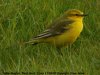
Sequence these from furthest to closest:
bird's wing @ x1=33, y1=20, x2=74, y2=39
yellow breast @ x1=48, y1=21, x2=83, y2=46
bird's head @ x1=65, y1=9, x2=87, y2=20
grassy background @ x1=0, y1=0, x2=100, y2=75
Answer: bird's head @ x1=65, y1=9, x2=87, y2=20
bird's wing @ x1=33, y1=20, x2=74, y2=39
yellow breast @ x1=48, y1=21, x2=83, y2=46
grassy background @ x1=0, y1=0, x2=100, y2=75

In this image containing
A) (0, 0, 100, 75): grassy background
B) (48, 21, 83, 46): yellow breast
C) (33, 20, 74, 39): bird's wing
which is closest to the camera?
(0, 0, 100, 75): grassy background

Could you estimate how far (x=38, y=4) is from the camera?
9359mm

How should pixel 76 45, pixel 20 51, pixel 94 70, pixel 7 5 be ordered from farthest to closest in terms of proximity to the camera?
pixel 7 5 < pixel 76 45 < pixel 20 51 < pixel 94 70

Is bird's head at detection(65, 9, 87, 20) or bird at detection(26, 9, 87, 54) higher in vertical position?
bird's head at detection(65, 9, 87, 20)

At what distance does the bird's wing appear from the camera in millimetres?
8266

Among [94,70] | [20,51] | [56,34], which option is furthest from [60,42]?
[94,70]

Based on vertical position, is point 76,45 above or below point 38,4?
below

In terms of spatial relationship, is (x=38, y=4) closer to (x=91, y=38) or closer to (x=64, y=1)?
(x=64, y=1)

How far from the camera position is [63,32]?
27.0ft

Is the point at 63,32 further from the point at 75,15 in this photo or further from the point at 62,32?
the point at 75,15

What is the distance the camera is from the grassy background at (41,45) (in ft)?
23.9

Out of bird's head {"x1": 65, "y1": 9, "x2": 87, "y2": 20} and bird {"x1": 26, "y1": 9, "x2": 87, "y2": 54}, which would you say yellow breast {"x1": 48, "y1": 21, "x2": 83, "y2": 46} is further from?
bird's head {"x1": 65, "y1": 9, "x2": 87, "y2": 20}

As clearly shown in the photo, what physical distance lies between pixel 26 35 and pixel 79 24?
101 centimetres

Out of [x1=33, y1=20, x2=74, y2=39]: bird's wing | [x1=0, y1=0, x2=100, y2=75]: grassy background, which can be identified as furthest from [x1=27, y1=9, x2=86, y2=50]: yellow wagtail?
[x1=0, y1=0, x2=100, y2=75]: grassy background
